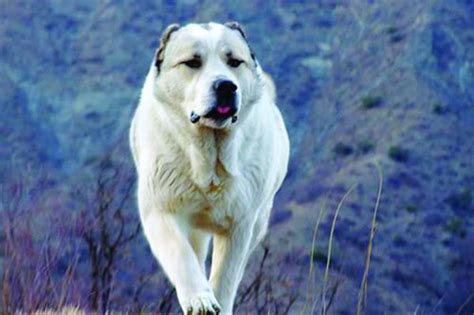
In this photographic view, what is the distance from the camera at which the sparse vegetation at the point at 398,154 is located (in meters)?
48.5

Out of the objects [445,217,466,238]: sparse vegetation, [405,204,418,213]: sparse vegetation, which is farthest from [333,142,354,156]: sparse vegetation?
[445,217,466,238]: sparse vegetation

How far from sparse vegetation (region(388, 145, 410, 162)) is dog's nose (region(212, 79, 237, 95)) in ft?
141

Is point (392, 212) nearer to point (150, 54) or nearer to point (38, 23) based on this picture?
point (150, 54)

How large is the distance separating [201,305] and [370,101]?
48.7 meters

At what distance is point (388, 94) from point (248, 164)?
4736 cm

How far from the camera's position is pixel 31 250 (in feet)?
23.0

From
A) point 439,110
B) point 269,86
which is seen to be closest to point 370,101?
point 439,110

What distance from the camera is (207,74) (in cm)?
583

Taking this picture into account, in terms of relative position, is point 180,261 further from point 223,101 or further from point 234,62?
point 234,62

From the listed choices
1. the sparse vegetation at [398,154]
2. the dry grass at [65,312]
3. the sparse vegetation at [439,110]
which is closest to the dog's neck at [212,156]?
the dry grass at [65,312]

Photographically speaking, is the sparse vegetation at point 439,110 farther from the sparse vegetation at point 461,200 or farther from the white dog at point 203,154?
the white dog at point 203,154

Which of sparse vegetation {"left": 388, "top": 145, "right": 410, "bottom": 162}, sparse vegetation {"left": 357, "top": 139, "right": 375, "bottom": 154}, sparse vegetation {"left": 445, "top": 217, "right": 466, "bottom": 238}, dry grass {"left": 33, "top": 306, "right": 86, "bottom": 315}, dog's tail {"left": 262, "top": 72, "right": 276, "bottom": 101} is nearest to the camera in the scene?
dry grass {"left": 33, "top": 306, "right": 86, "bottom": 315}

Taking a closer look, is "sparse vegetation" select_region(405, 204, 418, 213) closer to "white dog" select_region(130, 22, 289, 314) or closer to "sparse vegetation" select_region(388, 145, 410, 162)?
"sparse vegetation" select_region(388, 145, 410, 162)

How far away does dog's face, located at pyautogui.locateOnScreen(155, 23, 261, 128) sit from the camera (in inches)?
Result: 229
